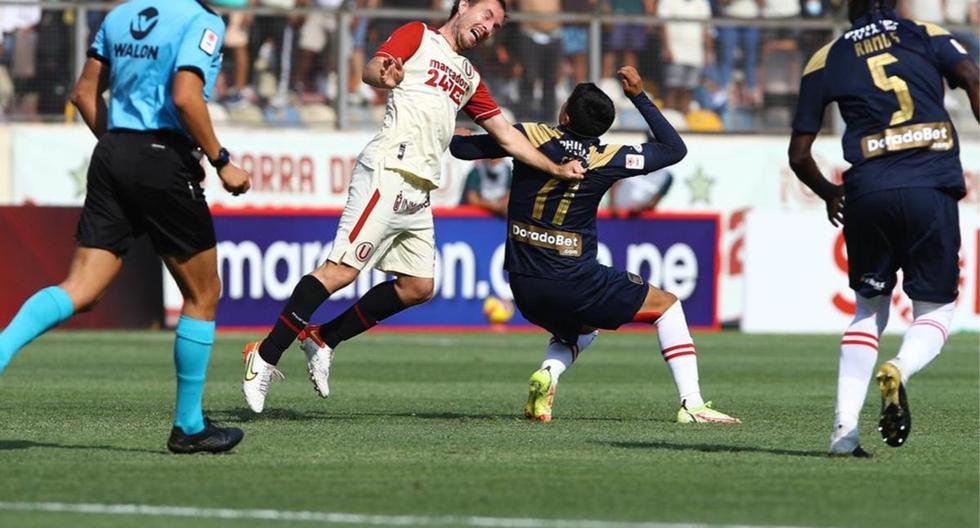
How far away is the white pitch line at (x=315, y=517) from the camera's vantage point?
5887mm

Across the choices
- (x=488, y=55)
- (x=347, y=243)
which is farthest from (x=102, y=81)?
(x=488, y=55)

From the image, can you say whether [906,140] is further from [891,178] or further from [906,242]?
[906,242]

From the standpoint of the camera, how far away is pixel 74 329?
1919cm

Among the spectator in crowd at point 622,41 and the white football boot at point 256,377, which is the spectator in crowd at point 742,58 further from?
the white football boot at point 256,377

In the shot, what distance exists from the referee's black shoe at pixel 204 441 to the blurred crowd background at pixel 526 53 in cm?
1425

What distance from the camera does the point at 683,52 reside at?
23406mm

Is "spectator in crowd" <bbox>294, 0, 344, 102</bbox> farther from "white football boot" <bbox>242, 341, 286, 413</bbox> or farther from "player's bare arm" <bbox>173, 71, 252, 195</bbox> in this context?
"player's bare arm" <bbox>173, 71, 252, 195</bbox>

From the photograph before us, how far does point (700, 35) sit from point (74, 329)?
8980 mm

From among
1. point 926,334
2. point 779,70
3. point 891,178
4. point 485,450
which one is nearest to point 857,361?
point 926,334

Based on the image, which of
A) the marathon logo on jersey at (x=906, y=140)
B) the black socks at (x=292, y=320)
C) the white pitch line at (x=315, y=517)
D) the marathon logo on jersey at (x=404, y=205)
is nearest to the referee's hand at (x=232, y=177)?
the white pitch line at (x=315, y=517)

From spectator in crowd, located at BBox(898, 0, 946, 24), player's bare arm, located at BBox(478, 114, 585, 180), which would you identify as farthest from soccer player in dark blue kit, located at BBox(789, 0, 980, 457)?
spectator in crowd, located at BBox(898, 0, 946, 24)

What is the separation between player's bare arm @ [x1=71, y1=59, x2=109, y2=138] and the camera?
25.2 feet

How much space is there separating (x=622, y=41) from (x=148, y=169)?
16247 mm

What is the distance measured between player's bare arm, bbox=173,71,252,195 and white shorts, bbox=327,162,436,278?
7.84 feet
